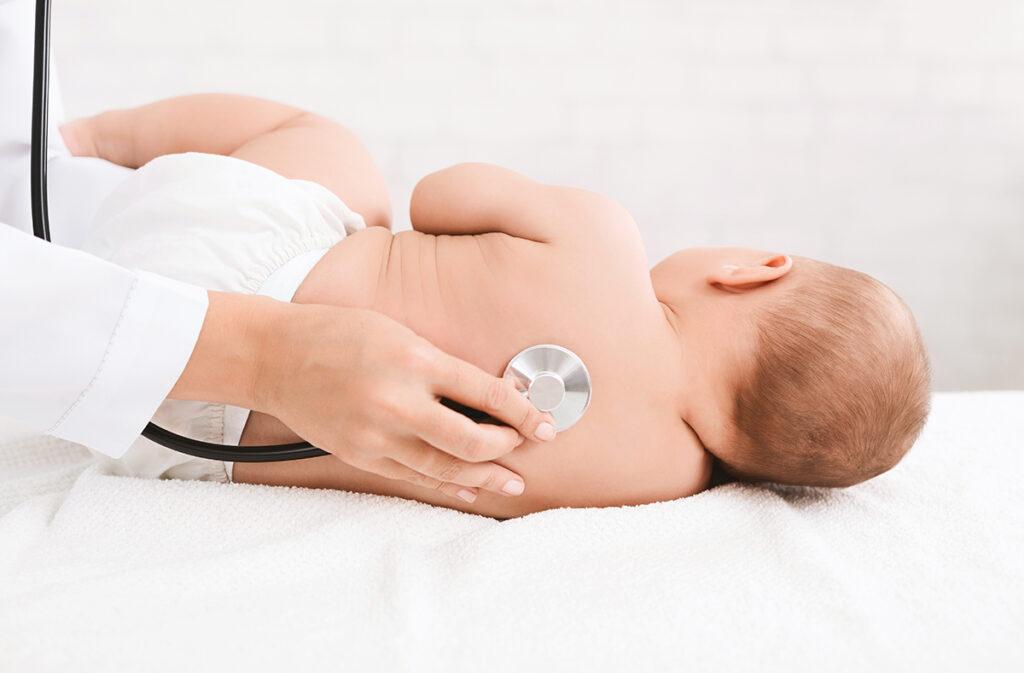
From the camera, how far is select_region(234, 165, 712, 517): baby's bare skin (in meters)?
0.89

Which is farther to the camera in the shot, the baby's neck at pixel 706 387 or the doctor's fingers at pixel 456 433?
the baby's neck at pixel 706 387

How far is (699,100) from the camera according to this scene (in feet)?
6.62

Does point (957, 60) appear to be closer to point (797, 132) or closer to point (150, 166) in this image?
point (797, 132)

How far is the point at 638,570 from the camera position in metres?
0.77

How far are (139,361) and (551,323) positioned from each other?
0.38 metres

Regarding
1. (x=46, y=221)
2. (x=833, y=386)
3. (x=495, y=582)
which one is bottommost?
(x=495, y=582)

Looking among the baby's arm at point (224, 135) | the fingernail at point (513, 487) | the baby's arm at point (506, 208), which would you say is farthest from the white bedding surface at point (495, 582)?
the baby's arm at point (224, 135)

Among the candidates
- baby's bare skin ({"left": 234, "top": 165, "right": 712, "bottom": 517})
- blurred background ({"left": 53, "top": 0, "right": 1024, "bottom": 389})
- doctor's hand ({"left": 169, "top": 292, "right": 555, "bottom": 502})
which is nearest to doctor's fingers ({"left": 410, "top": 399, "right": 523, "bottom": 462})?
doctor's hand ({"left": 169, "top": 292, "right": 555, "bottom": 502})

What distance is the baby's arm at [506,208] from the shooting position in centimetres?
95

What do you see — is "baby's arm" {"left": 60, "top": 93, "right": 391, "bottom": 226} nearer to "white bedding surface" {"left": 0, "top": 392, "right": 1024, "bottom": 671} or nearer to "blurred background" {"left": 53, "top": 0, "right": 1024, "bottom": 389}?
"white bedding surface" {"left": 0, "top": 392, "right": 1024, "bottom": 671}

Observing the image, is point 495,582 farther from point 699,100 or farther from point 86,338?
point 699,100

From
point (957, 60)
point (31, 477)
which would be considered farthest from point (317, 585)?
point (957, 60)

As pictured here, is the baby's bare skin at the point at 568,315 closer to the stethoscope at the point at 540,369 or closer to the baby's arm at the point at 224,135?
the stethoscope at the point at 540,369

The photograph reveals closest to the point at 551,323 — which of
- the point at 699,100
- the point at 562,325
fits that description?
the point at 562,325
